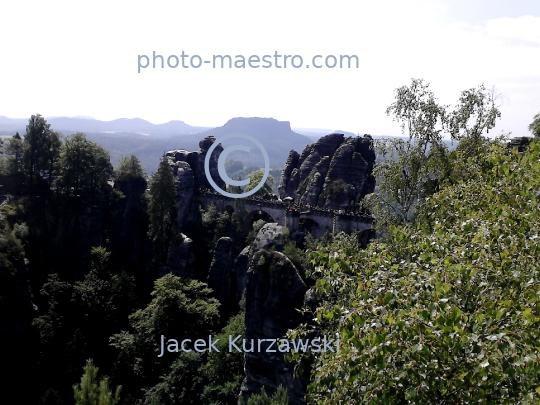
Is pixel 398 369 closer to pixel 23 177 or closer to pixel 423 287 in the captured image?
pixel 423 287

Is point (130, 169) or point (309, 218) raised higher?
point (130, 169)

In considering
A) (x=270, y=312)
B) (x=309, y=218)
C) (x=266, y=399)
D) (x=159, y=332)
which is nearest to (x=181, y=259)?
(x=159, y=332)

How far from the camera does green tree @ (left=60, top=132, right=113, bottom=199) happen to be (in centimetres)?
4528

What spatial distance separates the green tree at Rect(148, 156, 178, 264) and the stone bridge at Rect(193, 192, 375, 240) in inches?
311

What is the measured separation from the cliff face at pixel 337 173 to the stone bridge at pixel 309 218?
3.58 m

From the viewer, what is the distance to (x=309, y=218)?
41.4 metres

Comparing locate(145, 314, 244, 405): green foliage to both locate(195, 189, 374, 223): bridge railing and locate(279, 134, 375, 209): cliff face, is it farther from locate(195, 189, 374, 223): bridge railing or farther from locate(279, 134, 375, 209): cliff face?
locate(279, 134, 375, 209): cliff face

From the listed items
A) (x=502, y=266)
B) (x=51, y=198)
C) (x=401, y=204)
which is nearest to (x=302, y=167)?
(x=51, y=198)

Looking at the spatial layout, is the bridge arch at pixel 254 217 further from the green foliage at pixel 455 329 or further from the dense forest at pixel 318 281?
the green foliage at pixel 455 329

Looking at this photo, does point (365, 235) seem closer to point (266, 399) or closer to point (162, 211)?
point (162, 211)

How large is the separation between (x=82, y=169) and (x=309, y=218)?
2533cm

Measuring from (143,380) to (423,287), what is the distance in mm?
28108

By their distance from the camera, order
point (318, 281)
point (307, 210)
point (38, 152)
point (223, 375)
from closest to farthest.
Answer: point (318, 281) < point (223, 375) < point (307, 210) < point (38, 152)

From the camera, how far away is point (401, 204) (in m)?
20.1
